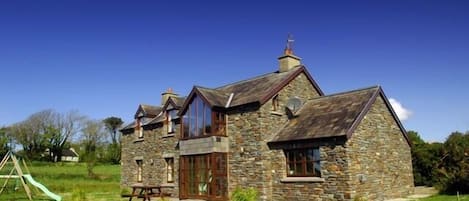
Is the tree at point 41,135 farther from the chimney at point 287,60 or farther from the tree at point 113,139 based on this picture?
the chimney at point 287,60

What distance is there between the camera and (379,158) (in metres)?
20.4

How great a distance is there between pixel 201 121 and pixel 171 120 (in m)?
4.79

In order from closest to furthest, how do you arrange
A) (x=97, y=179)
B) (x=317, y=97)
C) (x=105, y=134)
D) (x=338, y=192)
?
(x=338, y=192) < (x=317, y=97) < (x=97, y=179) < (x=105, y=134)

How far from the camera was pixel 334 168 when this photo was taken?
18.6m

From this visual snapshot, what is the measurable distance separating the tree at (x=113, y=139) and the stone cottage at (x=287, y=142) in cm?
4406

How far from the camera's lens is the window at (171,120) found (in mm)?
27781

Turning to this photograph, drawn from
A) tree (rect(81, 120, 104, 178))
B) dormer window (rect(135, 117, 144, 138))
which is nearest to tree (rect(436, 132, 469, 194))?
dormer window (rect(135, 117, 144, 138))

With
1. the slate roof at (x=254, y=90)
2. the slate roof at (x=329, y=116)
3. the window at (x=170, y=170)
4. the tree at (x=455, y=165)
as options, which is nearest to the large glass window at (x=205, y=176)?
the window at (x=170, y=170)

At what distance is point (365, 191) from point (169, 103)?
45.0 ft

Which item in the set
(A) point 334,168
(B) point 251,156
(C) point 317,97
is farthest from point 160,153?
(A) point 334,168

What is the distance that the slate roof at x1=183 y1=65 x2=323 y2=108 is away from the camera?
2234 centimetres

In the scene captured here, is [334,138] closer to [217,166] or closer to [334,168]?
[334,168]

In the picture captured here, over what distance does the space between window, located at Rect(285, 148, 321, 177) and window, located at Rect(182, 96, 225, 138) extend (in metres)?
4.26

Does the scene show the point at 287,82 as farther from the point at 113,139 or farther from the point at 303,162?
the point at 113,139
